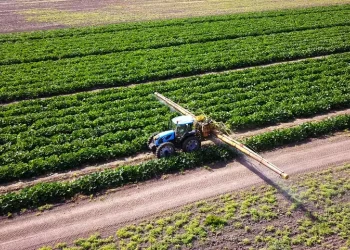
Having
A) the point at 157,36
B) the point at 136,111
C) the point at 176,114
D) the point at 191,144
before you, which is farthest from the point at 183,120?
the point at 157,36

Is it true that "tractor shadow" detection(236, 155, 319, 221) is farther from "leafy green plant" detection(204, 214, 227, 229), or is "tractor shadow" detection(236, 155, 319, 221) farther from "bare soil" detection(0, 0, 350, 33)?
"bare soil" detection(0, 0, 350, 33)

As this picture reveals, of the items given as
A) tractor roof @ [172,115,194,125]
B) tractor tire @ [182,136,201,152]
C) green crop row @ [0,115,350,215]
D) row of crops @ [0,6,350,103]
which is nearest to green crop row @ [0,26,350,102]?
row of crops @ [0,6,350,103]

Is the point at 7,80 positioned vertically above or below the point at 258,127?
above

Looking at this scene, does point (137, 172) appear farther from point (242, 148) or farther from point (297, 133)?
point (297, 133)

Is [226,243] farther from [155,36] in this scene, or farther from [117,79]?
[155,36]

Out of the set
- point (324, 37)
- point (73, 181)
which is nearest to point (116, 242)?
point (73, 181)

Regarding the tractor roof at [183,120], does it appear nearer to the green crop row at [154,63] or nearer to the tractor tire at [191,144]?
the tractor tire at [191,144]

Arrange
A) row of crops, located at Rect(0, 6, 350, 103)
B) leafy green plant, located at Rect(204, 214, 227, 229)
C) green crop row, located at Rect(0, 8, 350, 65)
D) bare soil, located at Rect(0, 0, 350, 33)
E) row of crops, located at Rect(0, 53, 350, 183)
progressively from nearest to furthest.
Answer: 1. leafy green plant, located at Rect(204, 214, 227, 229)
2. row of crops, located at Rect(0, 53, 350, 183)
3. row of crops, located at Rect(0, 6, 350, 103)
4. green crop row, located at Rect(0, 8, 350, 65)
5. bare soil, located at Rect(0, 0, 350, 33)
